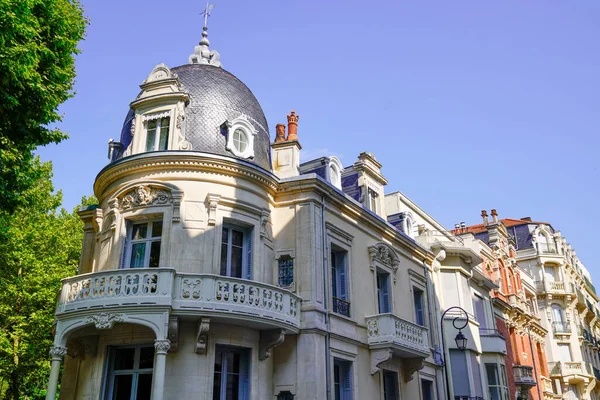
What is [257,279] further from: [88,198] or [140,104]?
[88,198]

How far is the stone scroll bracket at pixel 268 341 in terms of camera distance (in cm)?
1535

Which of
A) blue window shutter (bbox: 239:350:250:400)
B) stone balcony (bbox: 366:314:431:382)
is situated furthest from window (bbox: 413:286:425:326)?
blue window shutter (bbox: 239:350:250:400)

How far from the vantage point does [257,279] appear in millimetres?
16125

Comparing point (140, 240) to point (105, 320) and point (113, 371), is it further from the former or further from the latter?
point (113, 371)

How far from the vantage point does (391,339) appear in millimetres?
18203

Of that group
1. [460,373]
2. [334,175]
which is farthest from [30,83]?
[460,373]

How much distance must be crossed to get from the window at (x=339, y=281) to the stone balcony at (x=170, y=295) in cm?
344

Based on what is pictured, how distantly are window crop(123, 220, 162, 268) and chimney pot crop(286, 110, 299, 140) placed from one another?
5.61 m

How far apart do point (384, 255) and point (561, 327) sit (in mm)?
30162

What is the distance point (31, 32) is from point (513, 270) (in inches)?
1254

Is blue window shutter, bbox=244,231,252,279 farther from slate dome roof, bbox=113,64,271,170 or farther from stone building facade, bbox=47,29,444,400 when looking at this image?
slate dome roof, bbox=113,64,271,170

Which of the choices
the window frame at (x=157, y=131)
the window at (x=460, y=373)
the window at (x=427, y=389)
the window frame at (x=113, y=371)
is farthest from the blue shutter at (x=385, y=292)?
the window frame at (x=157, y=131)

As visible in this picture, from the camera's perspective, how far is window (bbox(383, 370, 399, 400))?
64.1ft

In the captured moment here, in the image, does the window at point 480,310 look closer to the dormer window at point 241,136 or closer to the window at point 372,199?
the window at point 372,199
